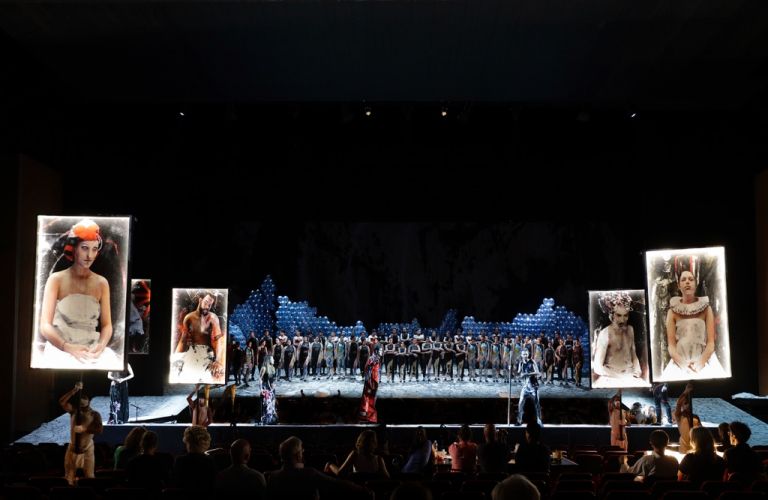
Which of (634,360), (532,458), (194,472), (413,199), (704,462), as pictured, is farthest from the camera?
(413,199)

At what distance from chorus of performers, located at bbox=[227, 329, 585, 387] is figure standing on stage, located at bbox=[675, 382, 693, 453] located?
328 inches

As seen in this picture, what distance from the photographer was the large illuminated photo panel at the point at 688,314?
1017 cm

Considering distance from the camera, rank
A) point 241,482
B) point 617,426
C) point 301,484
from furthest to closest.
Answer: point 617,426 → point 241,482 → point 301,484

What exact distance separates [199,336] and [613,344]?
7.15m

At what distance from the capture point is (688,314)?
10188 millimetres

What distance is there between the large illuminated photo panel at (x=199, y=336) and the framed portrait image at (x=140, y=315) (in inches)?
247

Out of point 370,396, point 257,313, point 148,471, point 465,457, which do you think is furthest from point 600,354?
point 257,313

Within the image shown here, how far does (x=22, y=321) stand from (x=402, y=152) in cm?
946

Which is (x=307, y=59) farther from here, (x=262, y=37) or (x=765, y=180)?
(x=765, y=180)

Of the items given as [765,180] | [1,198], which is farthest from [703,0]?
[1,198]

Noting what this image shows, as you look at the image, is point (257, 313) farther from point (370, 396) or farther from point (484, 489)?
point (484, 489)

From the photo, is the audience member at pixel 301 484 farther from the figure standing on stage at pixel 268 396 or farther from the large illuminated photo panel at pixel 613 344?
the figure standing on stage at pixel 268 396

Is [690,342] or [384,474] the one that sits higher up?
[690,342]

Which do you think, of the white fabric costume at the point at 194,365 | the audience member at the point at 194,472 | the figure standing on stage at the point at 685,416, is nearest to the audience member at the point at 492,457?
the audience member at the point at 194,472
